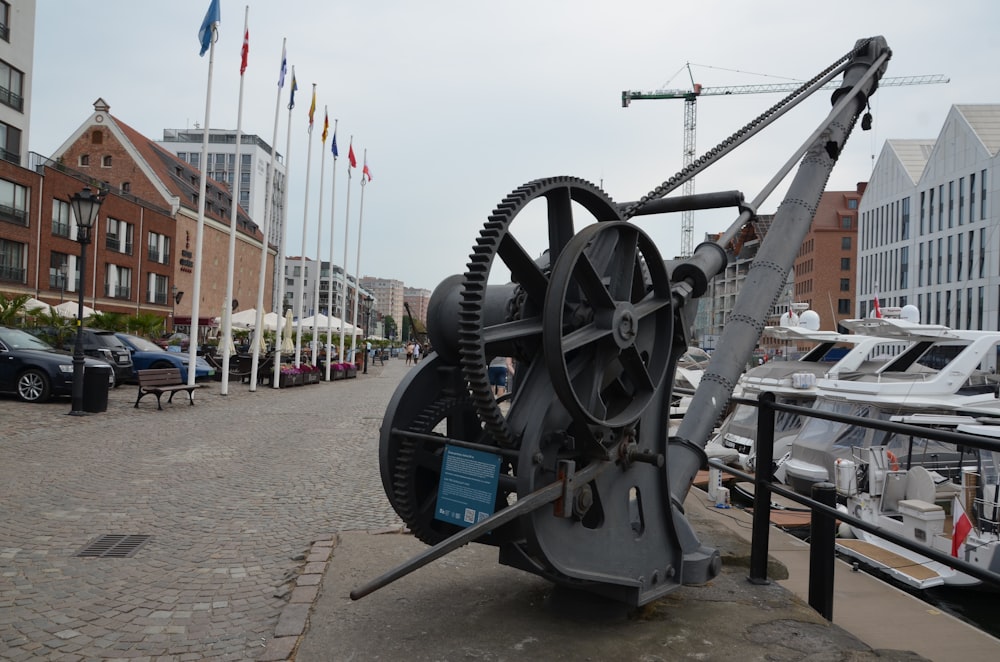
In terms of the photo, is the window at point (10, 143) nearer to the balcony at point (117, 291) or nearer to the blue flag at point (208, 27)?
the balcony at point (117, 291)

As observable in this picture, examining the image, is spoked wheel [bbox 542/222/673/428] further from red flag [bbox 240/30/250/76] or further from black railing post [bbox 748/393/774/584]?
red flag [bbox 240/30/250/76]

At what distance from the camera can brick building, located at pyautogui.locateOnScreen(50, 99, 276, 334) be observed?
50125 millimetres

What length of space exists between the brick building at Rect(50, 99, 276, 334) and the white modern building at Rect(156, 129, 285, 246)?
15.8 m

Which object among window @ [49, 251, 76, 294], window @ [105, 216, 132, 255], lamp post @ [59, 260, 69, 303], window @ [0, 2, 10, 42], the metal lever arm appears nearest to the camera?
the metal lever arm

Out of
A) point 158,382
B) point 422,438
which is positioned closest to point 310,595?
point 422,438

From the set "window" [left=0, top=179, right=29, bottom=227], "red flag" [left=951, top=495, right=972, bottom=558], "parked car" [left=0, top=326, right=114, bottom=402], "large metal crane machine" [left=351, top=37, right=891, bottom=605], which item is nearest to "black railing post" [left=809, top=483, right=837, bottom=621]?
"large metal crane machine" [left=351, top=37, right=891, bottom=605]

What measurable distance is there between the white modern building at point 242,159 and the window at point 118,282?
29.5 meters

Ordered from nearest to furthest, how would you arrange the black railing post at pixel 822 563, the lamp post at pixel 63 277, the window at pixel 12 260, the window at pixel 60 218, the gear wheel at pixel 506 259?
1. the gear wheel at pixel 506 259
2. the black railing post at pixel 822 563
3. the window at pixel 12 260
4. the window at pixel 60 218
5. the lamp post at pixel 63 277

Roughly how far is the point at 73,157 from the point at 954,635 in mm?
65912

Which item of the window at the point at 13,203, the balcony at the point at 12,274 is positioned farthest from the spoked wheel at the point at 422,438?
the balcony at the point at 12,274

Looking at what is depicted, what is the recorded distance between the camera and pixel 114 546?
557 cm

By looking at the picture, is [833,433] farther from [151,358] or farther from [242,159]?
[242,159]

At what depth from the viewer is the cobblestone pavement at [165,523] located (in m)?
3.99

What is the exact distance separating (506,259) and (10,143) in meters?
44.6
